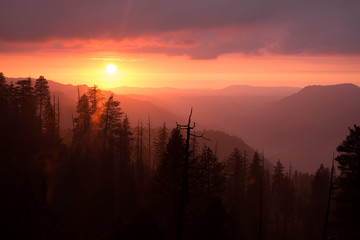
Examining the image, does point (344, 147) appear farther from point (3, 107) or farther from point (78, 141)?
point (3, 107)

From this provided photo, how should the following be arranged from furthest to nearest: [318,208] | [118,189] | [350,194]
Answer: [318,208] → [118,189] → [350,194]

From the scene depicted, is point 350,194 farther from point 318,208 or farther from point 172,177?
point 318,208

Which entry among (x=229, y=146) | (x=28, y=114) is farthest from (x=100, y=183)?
(x=229, y=146)

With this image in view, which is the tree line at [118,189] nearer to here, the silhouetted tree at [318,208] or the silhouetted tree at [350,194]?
the silhouetted tree at [350,194]

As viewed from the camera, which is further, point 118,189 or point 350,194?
point 118,189

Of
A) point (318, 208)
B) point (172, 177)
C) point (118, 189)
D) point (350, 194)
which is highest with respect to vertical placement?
point (172, 177)

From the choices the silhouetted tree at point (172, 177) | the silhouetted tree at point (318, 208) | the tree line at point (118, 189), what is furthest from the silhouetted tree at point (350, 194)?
the silhouetted tree at point (318, 208)

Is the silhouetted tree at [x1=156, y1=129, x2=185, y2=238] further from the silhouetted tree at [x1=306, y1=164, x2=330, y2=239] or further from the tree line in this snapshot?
the silhouetted tree at [x1=306, y1=164, x2=330, y2=239]

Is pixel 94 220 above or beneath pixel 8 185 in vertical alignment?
beneath

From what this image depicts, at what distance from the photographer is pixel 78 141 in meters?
49.9

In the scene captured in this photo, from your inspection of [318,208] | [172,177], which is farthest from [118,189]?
[318,208]

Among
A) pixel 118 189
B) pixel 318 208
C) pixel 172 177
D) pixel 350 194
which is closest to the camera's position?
pixel 350 194

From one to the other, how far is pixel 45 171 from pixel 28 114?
1381cm

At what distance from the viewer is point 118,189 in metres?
40.9
